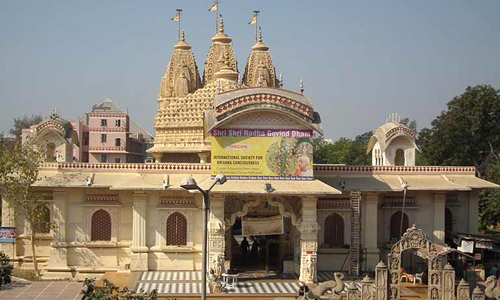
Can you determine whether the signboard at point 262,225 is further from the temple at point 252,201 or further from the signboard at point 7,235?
the signboard at point 7,235

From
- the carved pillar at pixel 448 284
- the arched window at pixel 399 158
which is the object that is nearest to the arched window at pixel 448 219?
the arched window at pixel 399 158

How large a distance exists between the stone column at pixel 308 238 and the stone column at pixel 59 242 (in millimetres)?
8267

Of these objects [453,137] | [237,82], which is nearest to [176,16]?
[237,82]

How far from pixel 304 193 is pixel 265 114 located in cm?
288

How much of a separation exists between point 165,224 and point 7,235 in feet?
18.5

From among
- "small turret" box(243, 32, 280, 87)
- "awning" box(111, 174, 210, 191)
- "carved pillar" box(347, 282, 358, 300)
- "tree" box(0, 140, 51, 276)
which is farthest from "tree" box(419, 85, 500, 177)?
"tree" box(0, 140, 51, 276)

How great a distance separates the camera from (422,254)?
19844 millimetres

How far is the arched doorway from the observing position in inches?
745

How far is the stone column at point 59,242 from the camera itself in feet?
75.6

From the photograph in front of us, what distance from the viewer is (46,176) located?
23.6 meters

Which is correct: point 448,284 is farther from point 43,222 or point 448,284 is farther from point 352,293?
point 43,222

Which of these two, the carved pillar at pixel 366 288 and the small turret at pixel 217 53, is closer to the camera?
the carved pillar at pixel 366 288

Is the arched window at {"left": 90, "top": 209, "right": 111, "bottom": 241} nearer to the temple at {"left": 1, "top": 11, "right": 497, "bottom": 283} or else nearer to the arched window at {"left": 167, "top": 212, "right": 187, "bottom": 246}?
the temple at {"left": 1, "top": 11, "right": 497, "bottom": 283}

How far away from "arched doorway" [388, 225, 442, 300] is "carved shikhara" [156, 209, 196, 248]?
23.7 ft
